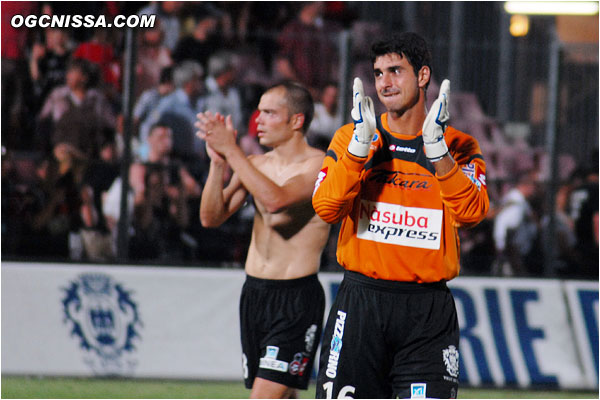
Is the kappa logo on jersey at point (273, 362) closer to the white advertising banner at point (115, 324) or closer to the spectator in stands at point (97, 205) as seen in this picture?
the white advertising banner at point (115, 324)

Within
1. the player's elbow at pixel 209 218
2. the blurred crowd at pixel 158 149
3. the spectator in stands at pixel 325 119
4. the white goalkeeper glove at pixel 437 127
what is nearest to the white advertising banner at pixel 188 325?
the blurred crowd at pixel 158 149

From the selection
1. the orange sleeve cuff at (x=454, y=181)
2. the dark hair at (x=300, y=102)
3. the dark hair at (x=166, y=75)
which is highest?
the dark hair at (x=166, y=75)

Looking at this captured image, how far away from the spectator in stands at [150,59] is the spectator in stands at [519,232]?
3742 mm

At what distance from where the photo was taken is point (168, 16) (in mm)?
10156

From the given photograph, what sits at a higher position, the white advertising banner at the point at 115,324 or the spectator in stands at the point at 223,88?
the spectator in stands at the point at 223,88

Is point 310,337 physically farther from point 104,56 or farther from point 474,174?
point 104,56

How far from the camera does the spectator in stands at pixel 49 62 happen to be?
9.23 m

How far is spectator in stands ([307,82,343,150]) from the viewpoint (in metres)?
9.37

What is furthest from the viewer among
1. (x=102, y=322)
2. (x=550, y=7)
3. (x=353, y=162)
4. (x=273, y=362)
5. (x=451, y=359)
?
(x=550, y=7)

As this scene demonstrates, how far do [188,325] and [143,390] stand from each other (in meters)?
0.78

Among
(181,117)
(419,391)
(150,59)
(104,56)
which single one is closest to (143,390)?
(181,117)

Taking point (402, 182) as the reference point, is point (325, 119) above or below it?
above

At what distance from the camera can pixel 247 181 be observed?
5664 mm

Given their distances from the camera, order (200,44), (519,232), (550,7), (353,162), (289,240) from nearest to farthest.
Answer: (353,162), (289,240), (519,232), (200,44), (550,7)
